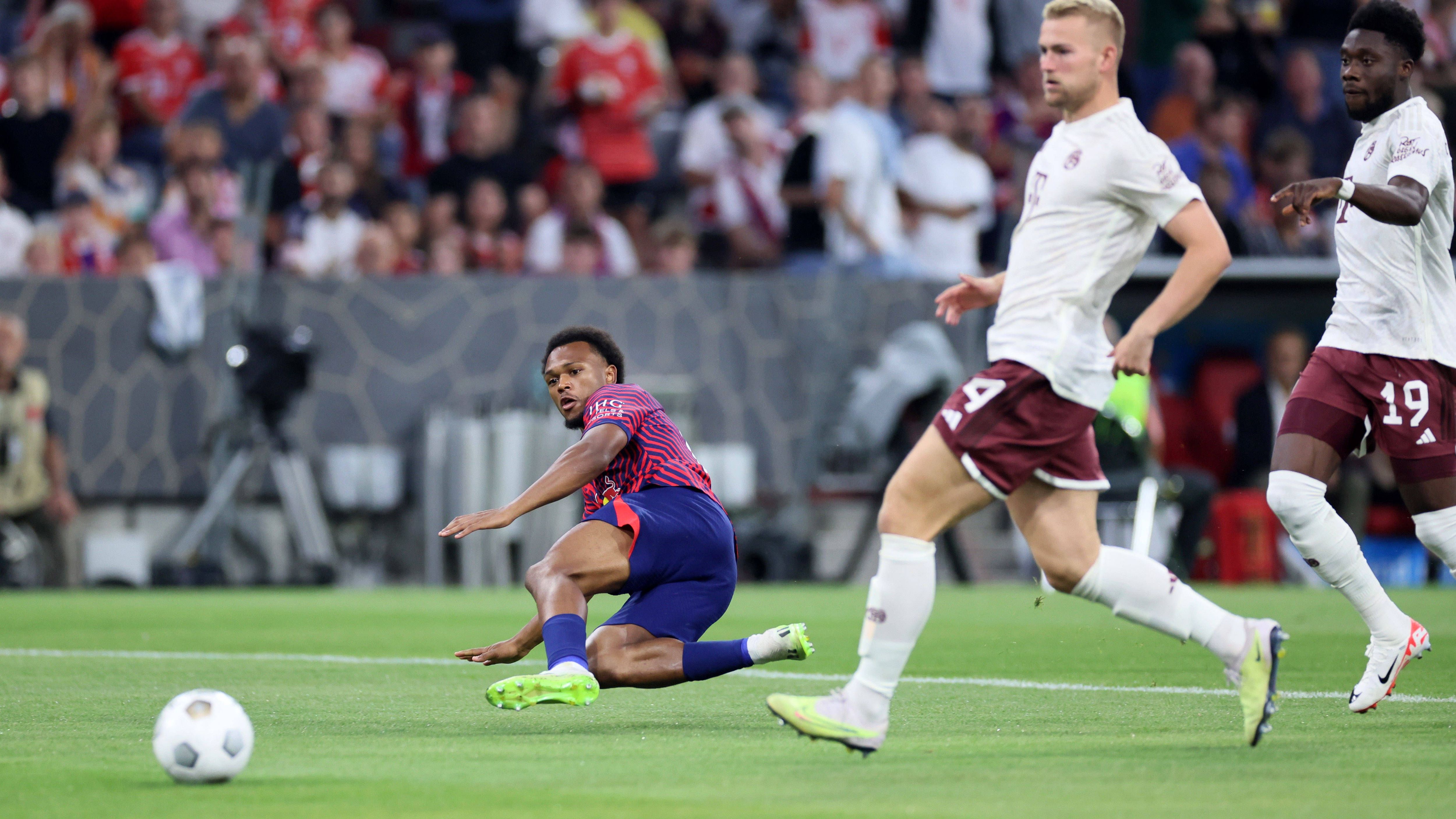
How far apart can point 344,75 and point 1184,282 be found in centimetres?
1306

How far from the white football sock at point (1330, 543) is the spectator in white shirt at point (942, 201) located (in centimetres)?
1024

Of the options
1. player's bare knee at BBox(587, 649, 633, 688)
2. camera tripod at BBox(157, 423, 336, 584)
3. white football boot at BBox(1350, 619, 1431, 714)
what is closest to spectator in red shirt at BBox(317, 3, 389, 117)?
camera tripod at BBox(157, 423, 336, 584)

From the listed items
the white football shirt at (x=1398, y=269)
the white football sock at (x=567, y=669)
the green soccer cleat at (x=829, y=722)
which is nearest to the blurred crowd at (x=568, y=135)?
the white football shirt at (x=1398, y=269)

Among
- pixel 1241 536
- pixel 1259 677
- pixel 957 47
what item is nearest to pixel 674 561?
pixel 1259 677

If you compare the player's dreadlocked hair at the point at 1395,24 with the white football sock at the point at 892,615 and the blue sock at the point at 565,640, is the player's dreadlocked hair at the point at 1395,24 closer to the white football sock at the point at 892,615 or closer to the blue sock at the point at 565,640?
the white football sock at the point at 892,615

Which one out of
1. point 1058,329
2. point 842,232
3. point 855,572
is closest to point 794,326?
point 842,232

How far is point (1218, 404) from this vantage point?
16.3 metres

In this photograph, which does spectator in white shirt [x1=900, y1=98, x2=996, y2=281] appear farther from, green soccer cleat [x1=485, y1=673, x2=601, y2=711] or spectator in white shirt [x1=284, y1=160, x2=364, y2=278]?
green soccer cleat [x1=485, y1=673, x2=601, y2=711]

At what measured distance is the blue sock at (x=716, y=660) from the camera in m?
6.15

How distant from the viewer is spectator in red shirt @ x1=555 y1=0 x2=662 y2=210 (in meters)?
16.6

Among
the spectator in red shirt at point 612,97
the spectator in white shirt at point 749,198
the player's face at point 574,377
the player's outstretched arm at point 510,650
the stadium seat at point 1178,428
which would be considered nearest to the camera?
the player's outstretched arm at point 510,650

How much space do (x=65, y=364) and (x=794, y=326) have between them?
601cm

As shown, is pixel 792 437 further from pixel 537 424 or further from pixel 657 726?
pixel 657 726

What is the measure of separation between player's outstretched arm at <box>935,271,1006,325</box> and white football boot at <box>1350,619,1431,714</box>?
1.74 m
